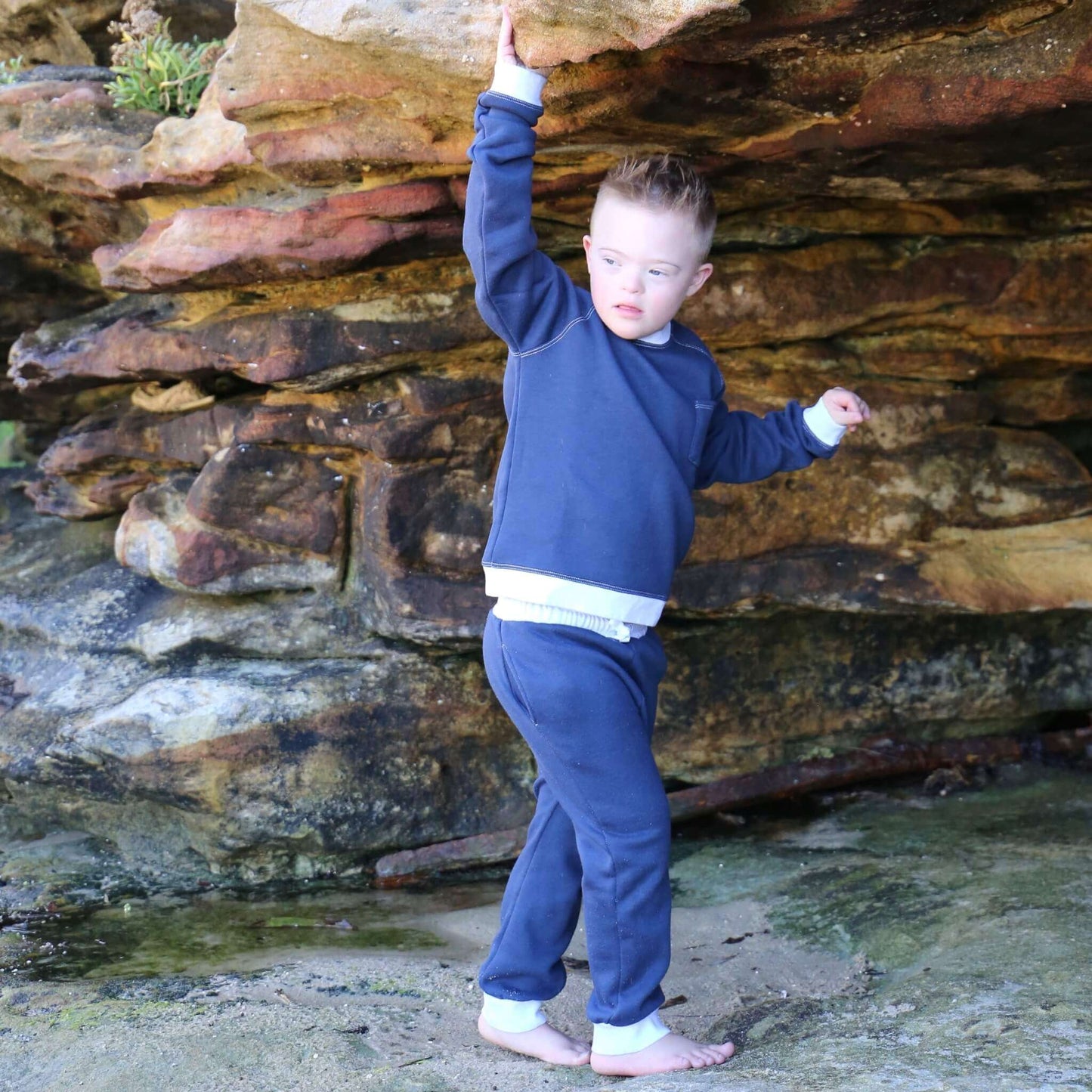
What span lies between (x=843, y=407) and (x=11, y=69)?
3.94 m

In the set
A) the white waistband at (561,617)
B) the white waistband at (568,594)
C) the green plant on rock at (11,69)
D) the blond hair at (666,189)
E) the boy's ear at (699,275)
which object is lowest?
the white waistband at (561,617)

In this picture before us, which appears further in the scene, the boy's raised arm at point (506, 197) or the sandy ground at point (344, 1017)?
the sandy ground at point (344, 1017)

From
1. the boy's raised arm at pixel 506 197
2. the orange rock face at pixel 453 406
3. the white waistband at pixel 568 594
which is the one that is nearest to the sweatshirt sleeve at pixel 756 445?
the white waistband at pixel 568 594

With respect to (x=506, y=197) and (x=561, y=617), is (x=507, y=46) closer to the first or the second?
(x=506, y=197)

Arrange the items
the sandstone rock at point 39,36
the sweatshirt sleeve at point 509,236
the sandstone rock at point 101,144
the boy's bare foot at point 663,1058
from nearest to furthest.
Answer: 1. the sweatshirt sleeve at point 509,236
2. the boy's bare foot at point 663,1058
3. the sandstone rock at point 101,144
4. the sandstone rock at point 39,36

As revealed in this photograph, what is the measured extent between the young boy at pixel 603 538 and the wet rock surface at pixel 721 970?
0.86ft

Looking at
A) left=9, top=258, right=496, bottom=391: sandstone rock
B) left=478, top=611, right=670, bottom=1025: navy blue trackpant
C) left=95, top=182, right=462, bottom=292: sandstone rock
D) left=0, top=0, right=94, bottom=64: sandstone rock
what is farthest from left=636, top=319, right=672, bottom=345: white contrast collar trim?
left=0, top=0, right=94, bottom=64: sandstone rock

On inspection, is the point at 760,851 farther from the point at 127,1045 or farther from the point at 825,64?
the point at 825,64

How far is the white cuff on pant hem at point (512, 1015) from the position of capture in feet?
9.00

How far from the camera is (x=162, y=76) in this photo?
13.8ft

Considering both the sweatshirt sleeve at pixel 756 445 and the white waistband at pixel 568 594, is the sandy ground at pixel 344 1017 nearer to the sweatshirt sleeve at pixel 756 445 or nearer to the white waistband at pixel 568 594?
the white waistband at pixel 568 594

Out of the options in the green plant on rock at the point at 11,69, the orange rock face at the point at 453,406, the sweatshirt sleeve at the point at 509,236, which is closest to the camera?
the sweatshirt sleeve at the point at 509,236

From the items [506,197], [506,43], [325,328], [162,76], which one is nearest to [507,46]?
[506,43]

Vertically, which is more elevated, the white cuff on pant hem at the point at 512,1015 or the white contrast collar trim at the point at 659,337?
the white contrast collar trim at the point at 659,337
